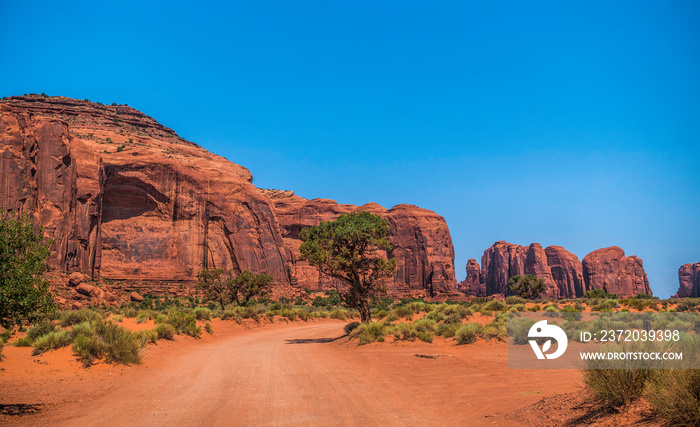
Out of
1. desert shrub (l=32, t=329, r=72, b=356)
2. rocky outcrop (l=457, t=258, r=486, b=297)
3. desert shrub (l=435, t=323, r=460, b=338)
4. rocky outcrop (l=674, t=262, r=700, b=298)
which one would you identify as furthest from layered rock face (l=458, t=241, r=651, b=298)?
desert shrub (l=32, t=329, r=72, b=356)

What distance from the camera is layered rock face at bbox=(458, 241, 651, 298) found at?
126m

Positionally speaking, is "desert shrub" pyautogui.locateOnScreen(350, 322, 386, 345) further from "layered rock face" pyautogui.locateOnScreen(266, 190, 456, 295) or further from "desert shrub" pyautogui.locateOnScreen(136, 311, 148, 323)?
"layered rock face" pyautogui.locateOnScreen(266, 190, 456, 295)

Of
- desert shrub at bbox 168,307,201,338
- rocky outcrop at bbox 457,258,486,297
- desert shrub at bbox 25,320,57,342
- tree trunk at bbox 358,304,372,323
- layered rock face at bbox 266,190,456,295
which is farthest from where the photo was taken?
rocky outcrop at bbox 457,258,486,297

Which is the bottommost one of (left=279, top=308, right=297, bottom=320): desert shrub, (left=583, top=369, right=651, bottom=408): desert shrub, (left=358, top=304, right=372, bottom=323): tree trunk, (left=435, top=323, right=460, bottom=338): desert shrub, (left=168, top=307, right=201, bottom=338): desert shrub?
(left=279, top=308, right=297, bottom=320): desert shrub

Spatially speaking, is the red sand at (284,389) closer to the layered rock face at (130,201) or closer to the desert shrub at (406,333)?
the desert shrub at (406,333)

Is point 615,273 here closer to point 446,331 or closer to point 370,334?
point 446,331

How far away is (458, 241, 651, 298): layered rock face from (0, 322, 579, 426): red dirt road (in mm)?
121873

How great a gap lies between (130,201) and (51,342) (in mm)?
58651

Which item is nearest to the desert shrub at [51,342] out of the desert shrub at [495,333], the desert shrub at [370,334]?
the desert shrub at [370,334]

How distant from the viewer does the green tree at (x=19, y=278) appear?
8.05m

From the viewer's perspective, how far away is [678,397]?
191 inches

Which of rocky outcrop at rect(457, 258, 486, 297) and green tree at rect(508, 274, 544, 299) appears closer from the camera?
green tree at rect(508, 274, 544, 299)

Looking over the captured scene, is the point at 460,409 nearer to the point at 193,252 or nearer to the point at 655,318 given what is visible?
the point at 655,318
